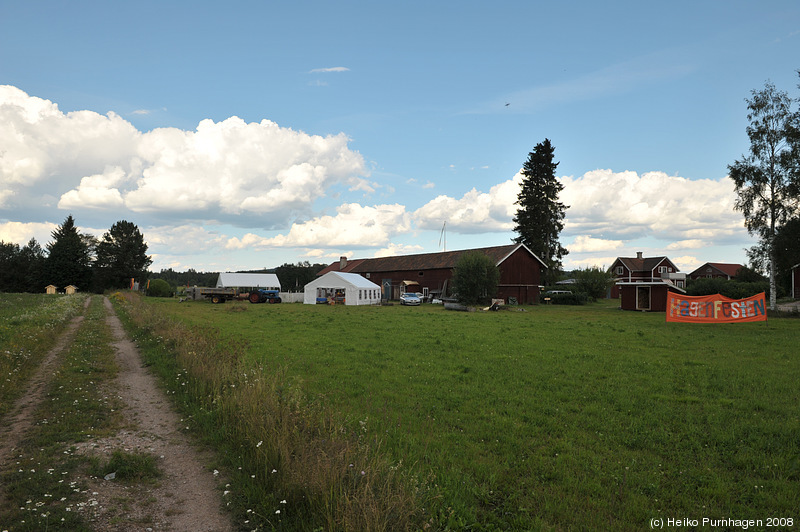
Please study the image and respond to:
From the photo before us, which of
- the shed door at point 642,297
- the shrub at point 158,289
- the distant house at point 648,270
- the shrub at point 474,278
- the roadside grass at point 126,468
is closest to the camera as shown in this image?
the roadside grass at point 126,468

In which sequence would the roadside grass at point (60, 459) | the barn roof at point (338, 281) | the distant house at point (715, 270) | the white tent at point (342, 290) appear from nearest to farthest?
the roadside grass at point (60, 459)
the white tent at point (342, 290)
the barn roof at point (338, 281)
the distant house at point (715, 270)

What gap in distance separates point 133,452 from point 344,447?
11.3 ft

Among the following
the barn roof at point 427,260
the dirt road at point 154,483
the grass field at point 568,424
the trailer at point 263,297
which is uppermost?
the barn roof at point 427,260

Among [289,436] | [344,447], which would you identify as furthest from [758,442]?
[289,436]

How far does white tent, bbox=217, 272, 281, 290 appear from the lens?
61.3 metres

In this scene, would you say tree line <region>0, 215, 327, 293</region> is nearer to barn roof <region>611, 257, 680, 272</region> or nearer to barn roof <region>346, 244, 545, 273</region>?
barn roof <region>346, 244, 545, 273</region>

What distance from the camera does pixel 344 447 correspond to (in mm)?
5102

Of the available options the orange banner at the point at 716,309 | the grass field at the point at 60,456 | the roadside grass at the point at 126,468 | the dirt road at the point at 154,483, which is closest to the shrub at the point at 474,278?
the orange banner at the point at 716,309

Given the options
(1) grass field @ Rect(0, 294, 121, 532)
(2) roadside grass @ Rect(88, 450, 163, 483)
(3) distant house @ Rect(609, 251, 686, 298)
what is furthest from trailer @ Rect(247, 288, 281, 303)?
(3) distant house @ Rect(609, 251, 686, 298)

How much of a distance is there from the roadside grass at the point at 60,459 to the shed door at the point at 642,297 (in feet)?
128

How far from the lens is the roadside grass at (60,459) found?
4.56 m

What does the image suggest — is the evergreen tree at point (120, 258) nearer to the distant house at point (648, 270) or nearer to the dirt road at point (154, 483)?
the dirt road at point (154, 483)

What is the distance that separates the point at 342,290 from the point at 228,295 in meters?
12.8

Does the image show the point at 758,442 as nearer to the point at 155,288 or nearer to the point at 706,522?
the point at 706,522
